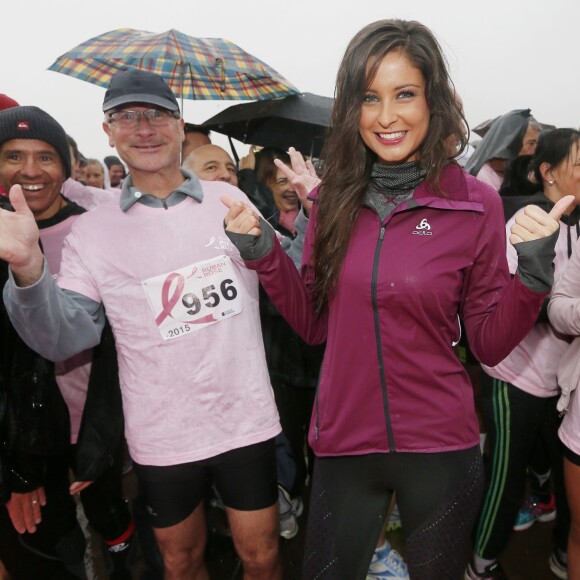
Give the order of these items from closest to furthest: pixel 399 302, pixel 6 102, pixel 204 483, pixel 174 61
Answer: pixel 399 302, pixel 204 483, pixel 6 102, pixel 174 61

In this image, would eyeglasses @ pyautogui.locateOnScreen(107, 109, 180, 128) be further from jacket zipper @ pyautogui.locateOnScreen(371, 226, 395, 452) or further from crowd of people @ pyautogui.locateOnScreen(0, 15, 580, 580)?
jacket zipper @ pyautogui.locateOnScreen(371, 226, 395, 452)

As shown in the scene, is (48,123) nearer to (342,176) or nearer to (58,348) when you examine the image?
(58,348)

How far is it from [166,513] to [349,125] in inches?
60.9

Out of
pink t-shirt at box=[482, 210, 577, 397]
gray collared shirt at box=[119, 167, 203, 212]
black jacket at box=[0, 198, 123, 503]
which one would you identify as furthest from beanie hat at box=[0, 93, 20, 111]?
pink t-shirt at box=[482, 210, 577, 397]

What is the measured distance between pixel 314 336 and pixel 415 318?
1.39 ft

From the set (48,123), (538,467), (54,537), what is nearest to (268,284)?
(48,123)

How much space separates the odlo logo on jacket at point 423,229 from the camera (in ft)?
4.90

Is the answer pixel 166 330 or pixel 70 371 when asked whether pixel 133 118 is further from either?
A: pixel 70 371

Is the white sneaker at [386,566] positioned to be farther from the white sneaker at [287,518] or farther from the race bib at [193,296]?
the white sneaker at [287,518]

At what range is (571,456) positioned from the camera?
1.89 m

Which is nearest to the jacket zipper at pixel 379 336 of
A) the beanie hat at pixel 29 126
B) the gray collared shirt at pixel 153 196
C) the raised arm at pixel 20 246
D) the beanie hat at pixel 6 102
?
the gray collared shirt at pixel 153 196

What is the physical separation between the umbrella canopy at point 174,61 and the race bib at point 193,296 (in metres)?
1.60

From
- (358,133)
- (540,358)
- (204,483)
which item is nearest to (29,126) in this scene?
(358,133)

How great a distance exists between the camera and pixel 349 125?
5.24 feet
